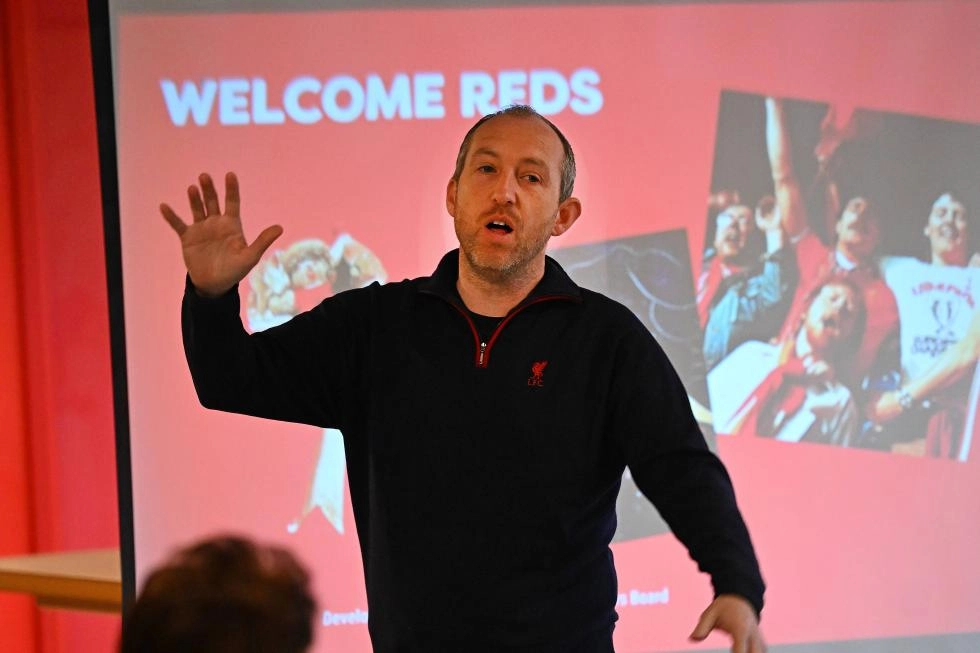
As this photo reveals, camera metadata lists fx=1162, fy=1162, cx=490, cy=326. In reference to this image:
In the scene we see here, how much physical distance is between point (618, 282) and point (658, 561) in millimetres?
743

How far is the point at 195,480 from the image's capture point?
2.96 metres

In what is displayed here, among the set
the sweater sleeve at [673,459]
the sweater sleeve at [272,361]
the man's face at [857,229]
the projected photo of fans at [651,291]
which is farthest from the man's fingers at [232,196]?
the man's face at [857,229]

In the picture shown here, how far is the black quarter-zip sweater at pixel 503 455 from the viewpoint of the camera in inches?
68.9

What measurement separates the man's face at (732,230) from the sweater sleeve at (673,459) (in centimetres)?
128

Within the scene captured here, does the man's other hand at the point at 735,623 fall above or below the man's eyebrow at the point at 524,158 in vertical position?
below

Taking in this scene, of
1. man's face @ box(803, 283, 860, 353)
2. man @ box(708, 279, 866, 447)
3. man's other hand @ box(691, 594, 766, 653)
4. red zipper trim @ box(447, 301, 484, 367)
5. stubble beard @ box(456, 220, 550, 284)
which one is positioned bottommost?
man's other hand @ box(691, 594, 766, 653)

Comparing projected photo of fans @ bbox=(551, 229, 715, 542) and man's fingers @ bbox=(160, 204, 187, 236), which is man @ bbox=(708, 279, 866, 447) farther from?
man's fingers @ bbox=(160, 204, 187, 236)

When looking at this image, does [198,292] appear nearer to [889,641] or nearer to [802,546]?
[802,546]

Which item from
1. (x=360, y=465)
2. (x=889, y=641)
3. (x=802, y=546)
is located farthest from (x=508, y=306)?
(x=889, y=641)

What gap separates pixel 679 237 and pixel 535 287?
3.98 feet

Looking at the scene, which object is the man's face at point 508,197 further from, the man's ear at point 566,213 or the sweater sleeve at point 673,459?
the sweater sleeve at point 673,459

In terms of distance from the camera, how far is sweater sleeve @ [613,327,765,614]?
5.64ft

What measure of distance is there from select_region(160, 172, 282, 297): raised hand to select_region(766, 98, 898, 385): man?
5.52ft

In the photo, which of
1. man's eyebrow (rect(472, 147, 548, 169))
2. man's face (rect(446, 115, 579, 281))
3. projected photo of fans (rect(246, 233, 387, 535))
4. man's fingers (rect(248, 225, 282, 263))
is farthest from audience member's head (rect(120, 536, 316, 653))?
projected photo of fans (rect(246, 233, 387, 535))
